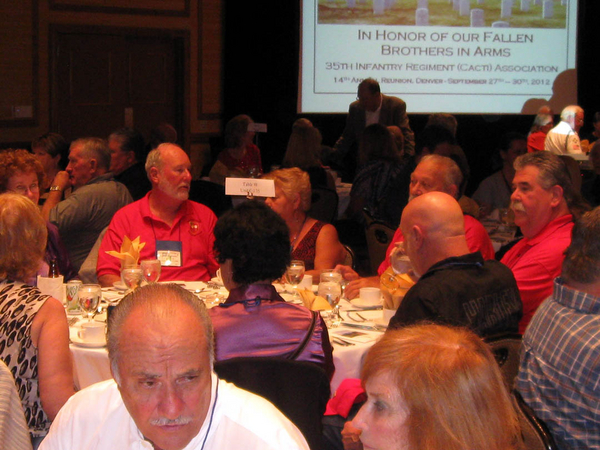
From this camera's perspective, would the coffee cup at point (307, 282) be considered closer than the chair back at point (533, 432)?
No

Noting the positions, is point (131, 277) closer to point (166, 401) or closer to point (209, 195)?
point (166, 401)

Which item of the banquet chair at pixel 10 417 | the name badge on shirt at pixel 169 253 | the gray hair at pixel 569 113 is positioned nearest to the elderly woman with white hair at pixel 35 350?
the banquet chair at pixel 10 417

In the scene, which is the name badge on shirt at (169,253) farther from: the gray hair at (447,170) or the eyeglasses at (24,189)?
the gray hair at (447,170)

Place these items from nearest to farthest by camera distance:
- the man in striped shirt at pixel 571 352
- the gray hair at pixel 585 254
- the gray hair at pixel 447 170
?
the man in striped shirt at pixel 571 352, the gray hair at pixel 585 254, the gray hair at pixel 447 170

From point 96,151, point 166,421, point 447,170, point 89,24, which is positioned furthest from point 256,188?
point 89,24

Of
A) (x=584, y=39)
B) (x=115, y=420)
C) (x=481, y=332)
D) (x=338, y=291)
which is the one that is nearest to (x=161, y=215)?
(x=338, y=291)

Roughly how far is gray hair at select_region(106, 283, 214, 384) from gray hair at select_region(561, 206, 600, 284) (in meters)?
1.22

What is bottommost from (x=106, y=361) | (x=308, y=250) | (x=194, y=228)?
(x=106, y=361)

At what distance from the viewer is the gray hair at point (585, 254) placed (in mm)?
2318

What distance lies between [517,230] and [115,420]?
430cm

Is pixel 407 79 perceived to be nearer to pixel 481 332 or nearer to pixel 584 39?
pixel 584 39

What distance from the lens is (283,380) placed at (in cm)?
228

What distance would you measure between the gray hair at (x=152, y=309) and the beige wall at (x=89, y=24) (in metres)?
7.14

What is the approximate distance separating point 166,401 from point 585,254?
1.40 metres
